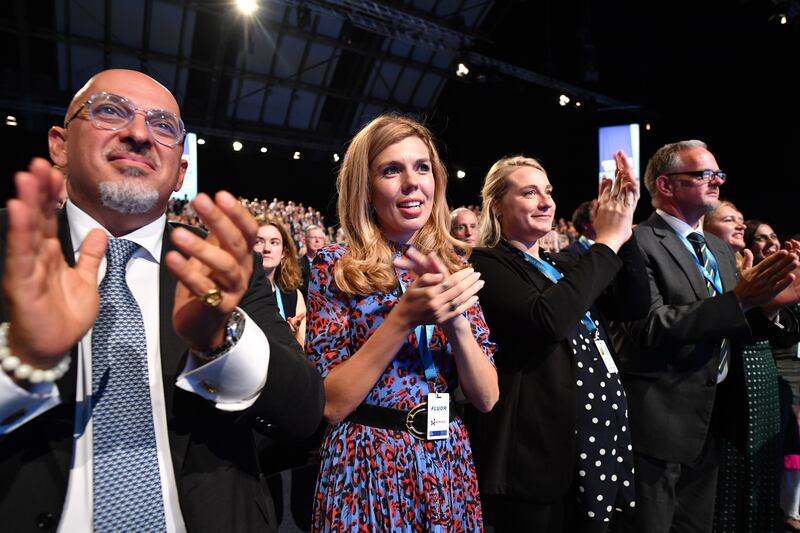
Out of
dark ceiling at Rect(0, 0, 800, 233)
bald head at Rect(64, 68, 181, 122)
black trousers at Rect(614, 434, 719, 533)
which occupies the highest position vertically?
dark ceiling at Rect(0, 0, 800, 233)

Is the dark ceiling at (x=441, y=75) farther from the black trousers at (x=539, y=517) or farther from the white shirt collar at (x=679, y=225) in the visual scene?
the black trousers at (x=539, y=517)

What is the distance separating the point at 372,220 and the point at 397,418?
523mm

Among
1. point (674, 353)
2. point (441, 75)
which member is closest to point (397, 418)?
point (674, 353)

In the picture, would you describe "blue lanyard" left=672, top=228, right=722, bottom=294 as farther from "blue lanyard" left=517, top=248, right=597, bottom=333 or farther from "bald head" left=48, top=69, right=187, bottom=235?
"bald head" left=48, top=69, right=187, bottom=235

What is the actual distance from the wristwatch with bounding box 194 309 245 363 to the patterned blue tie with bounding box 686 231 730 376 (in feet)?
6.58

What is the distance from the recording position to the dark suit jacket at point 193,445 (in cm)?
79

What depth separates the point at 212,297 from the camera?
0.74 metres

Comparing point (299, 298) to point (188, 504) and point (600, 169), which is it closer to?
point (188, 504)

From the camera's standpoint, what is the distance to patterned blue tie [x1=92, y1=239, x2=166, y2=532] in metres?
0.82

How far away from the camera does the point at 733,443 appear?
2.18 meters

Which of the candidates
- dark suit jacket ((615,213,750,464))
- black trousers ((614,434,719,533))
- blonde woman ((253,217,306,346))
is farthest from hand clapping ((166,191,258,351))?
blonde woman ((253,217,306,346))

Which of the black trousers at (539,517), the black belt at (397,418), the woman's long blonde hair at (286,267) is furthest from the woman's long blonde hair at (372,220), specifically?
the woman's long blonde hair at (286,267)

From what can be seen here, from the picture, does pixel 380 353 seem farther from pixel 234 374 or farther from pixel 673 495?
pixel 673 495

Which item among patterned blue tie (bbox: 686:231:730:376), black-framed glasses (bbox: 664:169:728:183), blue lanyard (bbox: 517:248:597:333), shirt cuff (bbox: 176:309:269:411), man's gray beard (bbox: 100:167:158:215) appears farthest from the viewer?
black-framed glasses (bbox: 664:169:728:183)
